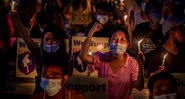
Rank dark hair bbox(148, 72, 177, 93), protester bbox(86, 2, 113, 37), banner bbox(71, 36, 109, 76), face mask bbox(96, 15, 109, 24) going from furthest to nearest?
banner bbox(71, 36, 109, 76)
protester bbox(86, 2, 113, 37)
face mask bbox(96, 15, 109, 24)
dark hair bbox(148, 72, 177, 93)

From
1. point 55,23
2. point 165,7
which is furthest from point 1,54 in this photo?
point 165,7

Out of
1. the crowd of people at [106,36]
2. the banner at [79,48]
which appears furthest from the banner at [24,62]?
the banner at [79,48]

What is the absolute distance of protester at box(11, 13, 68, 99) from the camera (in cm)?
744

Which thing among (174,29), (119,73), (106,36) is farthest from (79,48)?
(174,29)

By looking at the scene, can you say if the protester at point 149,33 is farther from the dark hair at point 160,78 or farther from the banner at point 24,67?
the banner at point 24,67

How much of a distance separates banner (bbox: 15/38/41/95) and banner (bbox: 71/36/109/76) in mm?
708

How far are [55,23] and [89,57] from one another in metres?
1.57

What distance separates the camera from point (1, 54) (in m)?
8.80

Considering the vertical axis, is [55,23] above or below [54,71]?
above

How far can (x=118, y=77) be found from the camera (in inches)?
311

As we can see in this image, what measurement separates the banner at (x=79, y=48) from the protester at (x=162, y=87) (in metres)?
1.91

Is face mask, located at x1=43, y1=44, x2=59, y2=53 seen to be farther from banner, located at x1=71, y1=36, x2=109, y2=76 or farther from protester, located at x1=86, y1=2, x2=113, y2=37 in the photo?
protester, located at x1=86, y1=2, x2=113, y2=37

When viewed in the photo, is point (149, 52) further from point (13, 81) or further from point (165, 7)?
point (13, 81)

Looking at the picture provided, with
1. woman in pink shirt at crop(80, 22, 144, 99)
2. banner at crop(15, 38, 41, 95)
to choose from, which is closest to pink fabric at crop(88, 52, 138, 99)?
woman in pink shirt at crop(80, 22, 144, 99)
